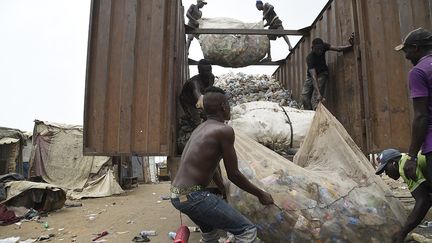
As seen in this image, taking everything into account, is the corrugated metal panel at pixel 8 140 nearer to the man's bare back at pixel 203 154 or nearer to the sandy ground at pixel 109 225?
the sandy ground at pixel 109 225

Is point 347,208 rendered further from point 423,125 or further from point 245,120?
point 245,120

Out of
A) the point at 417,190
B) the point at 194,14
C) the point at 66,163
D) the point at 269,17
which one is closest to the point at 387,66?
the point at 417,190

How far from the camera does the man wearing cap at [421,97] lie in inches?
79.1

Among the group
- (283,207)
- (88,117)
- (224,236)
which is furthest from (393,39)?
(88,117)

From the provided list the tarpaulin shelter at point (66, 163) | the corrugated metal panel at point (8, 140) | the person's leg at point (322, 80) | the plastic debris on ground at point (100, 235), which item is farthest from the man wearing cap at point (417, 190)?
the corrugated metal panel at point (8, 140)

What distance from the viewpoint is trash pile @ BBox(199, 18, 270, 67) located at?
5.92 metres

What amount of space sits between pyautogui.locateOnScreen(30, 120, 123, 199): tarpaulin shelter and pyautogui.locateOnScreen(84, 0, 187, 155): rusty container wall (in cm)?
644

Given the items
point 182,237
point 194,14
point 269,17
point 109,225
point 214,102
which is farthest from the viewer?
point 269,17

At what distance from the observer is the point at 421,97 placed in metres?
2.01

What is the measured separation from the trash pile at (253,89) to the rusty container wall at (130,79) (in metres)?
→ 2.59

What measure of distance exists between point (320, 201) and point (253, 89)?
429cm

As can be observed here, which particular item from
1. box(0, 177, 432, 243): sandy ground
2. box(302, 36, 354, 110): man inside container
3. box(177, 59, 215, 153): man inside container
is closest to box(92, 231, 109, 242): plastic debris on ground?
box(0, 177, 432, 243): sandy ground

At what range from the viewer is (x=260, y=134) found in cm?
336

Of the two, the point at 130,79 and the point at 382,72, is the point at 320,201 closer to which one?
the point at 382,72
